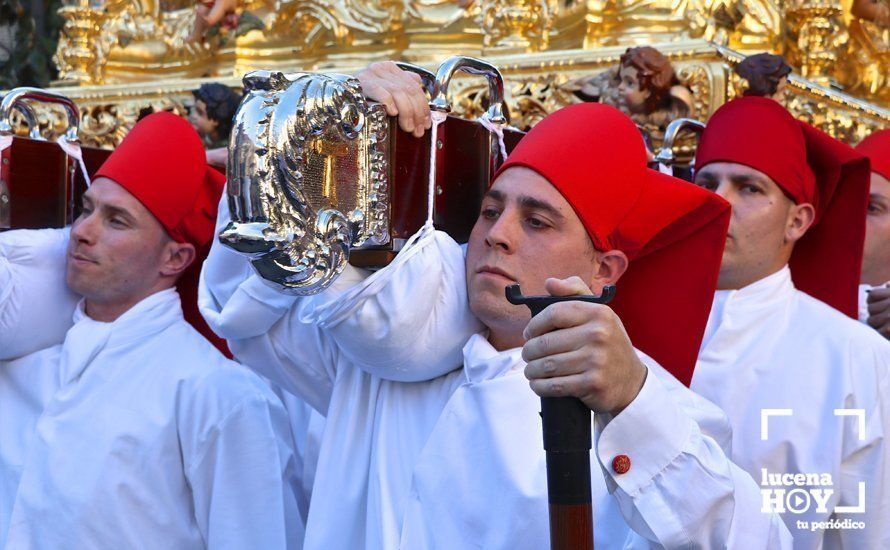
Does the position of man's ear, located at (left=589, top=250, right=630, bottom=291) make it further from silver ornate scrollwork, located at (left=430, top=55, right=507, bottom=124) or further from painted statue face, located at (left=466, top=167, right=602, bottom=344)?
silver ornate scrollwork, located at (left=430, top=55, right=507, bottom=124)

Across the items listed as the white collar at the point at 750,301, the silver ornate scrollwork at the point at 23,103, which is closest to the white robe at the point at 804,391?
the white collar at the point at 750,301

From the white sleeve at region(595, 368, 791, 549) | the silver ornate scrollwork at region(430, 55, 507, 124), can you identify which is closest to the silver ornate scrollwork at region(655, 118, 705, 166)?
the silver ornate scrollwork at region(430, 55, 507, 124)

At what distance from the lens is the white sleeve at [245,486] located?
3557 millimetres

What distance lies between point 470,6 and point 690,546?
3.39m

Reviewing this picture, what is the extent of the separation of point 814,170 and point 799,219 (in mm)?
166

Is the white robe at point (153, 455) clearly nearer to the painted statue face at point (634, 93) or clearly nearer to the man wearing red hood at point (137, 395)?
the man wearing red hood at point (137, 395)

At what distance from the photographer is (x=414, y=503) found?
9.01 feet

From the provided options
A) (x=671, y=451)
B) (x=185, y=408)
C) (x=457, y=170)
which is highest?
(x=457, y=170)

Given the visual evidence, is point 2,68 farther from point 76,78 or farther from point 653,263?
point 653,263

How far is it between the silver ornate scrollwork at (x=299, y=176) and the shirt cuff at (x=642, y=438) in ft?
1.84

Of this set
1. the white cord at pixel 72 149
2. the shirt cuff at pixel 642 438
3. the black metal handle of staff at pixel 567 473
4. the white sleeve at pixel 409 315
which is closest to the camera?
the black metal handle of staff at pixel 567 473

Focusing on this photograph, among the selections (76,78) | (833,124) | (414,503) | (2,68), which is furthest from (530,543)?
(2,68)

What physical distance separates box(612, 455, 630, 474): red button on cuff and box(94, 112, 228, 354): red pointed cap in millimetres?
1853

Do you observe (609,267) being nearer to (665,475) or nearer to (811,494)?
(665,475)
